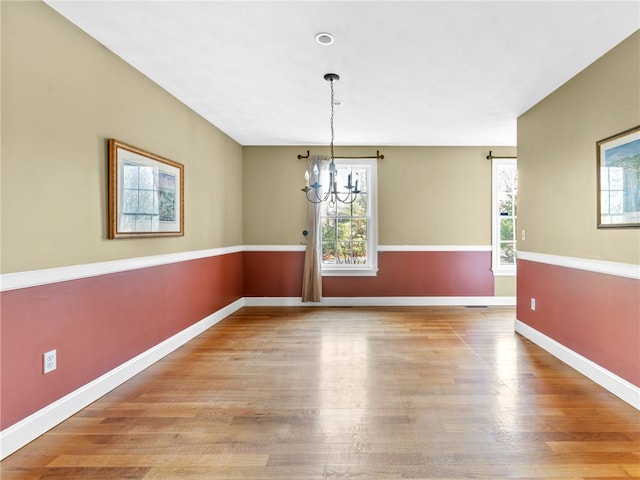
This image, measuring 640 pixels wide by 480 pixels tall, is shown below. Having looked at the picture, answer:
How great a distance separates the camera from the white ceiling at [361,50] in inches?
81.8

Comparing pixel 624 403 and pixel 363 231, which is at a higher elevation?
pixel 363 231

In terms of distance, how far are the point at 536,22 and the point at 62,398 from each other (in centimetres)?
385

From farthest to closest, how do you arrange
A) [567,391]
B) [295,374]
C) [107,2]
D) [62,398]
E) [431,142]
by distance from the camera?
[431,142] < [295,374] < [567,391] < [62,398] < [107,2]

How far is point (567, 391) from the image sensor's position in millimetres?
2541

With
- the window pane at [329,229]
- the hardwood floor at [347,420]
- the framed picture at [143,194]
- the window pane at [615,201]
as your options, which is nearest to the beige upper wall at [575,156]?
the window pane at [615,201]

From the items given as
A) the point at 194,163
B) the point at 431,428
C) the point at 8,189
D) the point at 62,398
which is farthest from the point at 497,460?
A: the point at 194,163

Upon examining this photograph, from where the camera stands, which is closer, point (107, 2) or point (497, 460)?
point (497, 460)

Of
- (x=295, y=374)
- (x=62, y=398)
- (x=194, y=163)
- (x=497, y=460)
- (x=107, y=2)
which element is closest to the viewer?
(x=497, y=460)

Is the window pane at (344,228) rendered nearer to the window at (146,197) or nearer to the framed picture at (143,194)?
the framed picture at (143,194)

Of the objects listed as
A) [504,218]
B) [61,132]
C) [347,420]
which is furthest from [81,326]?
[504,218]

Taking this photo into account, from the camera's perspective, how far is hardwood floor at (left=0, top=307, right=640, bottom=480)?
175cm

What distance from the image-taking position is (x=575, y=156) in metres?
3.01

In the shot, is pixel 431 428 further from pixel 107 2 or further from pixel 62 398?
pixel 107 2

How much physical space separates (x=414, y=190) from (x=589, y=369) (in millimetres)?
3303
